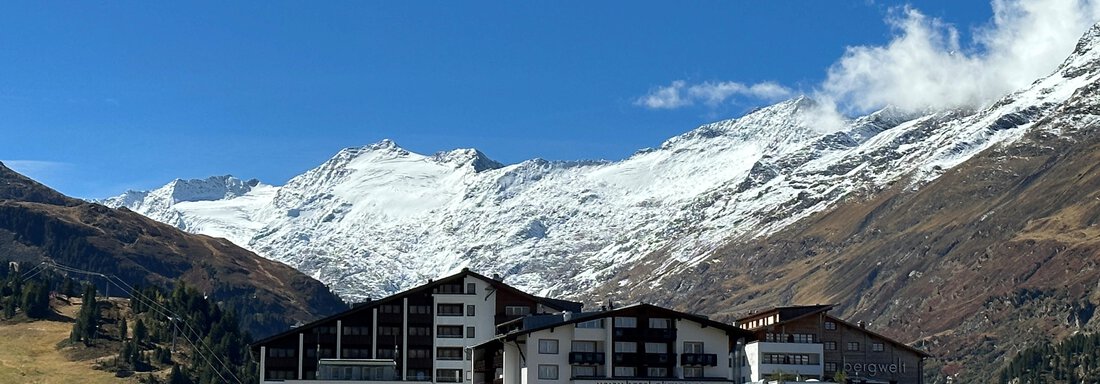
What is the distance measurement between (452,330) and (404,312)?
17.1 feet

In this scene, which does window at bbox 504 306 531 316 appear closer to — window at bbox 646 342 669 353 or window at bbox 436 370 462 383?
window at bbox 436 370 462 383

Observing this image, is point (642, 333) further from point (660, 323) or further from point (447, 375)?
point (447, 375)

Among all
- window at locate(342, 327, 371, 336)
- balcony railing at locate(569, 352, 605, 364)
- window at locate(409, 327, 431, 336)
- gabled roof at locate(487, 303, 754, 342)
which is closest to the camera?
balcony railing at locate(569, 352, 605, 364)

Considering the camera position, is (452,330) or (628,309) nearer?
(628,309)

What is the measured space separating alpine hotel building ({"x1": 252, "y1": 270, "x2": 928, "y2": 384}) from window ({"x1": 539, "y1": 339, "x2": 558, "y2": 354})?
10 cm

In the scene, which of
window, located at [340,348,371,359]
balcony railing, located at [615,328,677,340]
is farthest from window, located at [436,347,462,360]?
balcony railing, located at [615,328,677,340]

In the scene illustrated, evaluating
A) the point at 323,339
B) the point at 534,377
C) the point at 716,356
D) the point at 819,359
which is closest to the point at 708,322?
the point at 716,356

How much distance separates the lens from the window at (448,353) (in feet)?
594

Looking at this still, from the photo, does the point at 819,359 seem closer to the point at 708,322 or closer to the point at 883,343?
the point at 883,343

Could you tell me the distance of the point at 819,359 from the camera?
18012 cm

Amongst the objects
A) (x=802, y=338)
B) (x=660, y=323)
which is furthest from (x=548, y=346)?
(x=802, y=338)

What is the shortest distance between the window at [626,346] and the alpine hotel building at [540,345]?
8 centimetres

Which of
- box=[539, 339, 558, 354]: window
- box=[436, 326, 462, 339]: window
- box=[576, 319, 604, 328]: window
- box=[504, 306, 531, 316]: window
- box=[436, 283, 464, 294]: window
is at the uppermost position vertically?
box=[436, 283, 464, 294]: window

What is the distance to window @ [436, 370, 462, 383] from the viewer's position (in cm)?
18100
